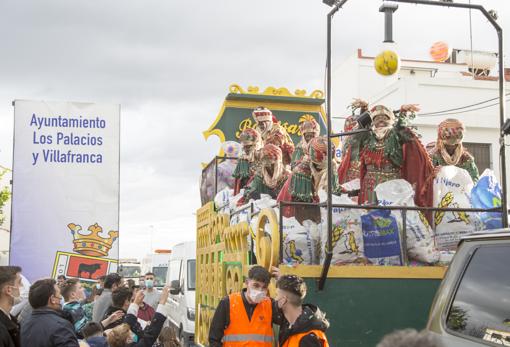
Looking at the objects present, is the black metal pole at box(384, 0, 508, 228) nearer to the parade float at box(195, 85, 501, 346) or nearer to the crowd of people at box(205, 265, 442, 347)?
the parade float at box(195, 85, 501, 346)

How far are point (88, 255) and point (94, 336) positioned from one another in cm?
437

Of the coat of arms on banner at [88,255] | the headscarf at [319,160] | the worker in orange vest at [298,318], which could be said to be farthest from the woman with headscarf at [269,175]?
the coat of arms on banner at [88,255]

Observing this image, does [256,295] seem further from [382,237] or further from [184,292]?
[184,292]

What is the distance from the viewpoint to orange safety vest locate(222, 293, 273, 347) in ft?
15.2

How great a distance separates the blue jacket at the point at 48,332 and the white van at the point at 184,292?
7398mm

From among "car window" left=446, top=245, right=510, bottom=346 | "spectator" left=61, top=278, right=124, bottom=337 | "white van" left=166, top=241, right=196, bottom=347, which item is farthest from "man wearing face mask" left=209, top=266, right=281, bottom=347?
"white van" left=166, top=241, right=196, bottom=347

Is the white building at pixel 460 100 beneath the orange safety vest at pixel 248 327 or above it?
above

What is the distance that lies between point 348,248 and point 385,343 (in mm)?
3291

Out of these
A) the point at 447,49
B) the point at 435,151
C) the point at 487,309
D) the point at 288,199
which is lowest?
the point at 487,309

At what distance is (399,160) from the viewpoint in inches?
237

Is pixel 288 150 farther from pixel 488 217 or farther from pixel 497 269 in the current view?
pixel 497 269

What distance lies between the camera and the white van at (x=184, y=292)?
42.7 ft

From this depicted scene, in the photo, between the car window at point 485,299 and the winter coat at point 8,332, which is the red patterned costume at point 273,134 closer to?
the winter coat at point 8,332

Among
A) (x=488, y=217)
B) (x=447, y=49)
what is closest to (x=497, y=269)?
(x=488, y=217)
